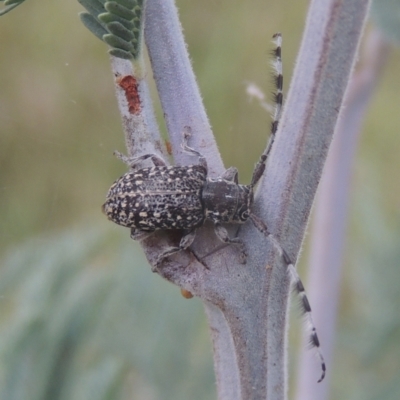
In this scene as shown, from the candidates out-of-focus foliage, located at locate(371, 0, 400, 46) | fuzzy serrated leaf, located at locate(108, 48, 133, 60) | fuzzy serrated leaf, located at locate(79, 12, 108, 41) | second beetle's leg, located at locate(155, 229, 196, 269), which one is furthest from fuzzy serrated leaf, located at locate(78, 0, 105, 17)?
out-of-focus foliage, located at locate(371, 0, 400, 46)

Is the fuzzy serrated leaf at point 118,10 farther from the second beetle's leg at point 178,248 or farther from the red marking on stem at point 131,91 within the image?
the second beetle's leg at point 178,248

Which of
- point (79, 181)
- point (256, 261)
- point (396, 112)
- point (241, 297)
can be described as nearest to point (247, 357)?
point (241, 297)

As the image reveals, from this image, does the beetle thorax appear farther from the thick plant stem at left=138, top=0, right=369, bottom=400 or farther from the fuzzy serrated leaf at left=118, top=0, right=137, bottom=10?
the fuzzy serrated leaf at left=118, top=0, right=137, bottom=10

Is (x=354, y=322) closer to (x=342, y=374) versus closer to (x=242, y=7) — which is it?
(x=342, y=374)

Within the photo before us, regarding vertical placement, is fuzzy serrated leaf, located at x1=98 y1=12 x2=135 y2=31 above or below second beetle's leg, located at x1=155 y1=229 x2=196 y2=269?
above

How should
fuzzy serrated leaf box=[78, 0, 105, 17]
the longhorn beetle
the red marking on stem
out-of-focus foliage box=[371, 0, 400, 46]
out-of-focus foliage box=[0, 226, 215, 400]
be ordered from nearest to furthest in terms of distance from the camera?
1. fuzzy serrated leaf box=[78, 0, 105, 17]
2. the red marking on stem
3. the longhorn beetle
4. out-of-focus foliage box=[0, 226, 215, 400]
5. out-of-focus foliage box=[371, 0, 400, 46]

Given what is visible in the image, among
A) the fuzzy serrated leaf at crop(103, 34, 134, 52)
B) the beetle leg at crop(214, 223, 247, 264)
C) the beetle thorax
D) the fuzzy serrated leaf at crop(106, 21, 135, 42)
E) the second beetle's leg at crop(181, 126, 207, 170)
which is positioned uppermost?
the fuzzy serrated leaf at crop(106, 21, 135, 42)

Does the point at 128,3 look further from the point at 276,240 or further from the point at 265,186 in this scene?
the point at 276,240
